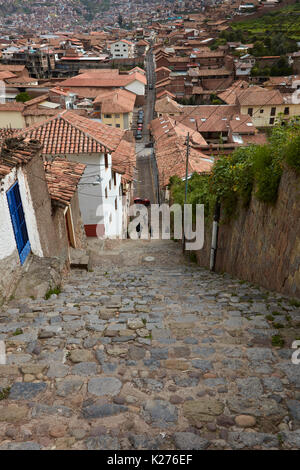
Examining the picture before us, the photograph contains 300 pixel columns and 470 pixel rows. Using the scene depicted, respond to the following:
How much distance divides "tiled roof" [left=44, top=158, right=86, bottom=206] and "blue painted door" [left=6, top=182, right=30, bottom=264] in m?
2.77

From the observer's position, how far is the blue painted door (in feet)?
24.6

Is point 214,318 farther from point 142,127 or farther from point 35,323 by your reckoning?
point 142,127

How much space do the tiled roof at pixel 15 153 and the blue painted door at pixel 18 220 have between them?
0.48m

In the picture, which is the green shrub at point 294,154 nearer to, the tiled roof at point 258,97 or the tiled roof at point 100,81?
the tiled roof at point 258,97

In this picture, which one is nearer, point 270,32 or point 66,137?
point 66,137

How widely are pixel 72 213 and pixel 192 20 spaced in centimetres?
16521

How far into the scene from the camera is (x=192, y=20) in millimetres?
149625

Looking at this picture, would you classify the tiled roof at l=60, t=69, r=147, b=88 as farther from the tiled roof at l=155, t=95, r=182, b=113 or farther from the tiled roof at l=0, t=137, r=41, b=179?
the tiled roof at l=0, t=137, r=41, b=179

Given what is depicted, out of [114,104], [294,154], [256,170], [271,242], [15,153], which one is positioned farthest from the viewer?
[114,104]

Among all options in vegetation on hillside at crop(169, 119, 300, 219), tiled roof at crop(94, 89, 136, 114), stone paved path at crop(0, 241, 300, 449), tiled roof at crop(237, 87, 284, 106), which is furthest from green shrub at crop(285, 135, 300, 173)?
tiled roof at crop(94, 89, 136, 114)

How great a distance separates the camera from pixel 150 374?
176 inches

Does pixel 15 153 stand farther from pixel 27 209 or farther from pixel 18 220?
pixel 18 220

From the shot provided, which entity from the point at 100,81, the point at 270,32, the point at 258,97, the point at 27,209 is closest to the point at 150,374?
the point at 27,209

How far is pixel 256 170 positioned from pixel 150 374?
5008 millimetres
